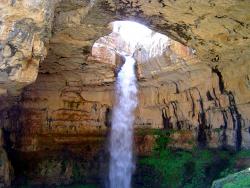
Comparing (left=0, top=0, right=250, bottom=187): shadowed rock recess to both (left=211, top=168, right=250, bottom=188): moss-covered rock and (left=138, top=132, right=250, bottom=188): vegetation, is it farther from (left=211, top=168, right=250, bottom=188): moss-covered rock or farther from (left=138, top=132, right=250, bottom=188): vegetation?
(left=211, top=168, right=250, bottom=188): moss-covered rock

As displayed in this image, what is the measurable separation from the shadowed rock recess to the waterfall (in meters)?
0.31

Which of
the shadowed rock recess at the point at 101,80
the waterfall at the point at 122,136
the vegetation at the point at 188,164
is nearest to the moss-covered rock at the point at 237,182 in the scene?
the shadowed rock recess at the point at 101,80

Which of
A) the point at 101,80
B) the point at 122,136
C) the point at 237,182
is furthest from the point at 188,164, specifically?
the point at 237,182

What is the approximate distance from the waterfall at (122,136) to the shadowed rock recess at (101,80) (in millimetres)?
310

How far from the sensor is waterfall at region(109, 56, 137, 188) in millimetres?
14766

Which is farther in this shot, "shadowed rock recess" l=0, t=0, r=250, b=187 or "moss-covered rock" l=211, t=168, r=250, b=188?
"shadowed rock recess" l=0, t=0, r=250, b=187

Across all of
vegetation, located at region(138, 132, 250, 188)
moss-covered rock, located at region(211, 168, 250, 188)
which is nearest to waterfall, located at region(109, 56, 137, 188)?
vegetation, located at region(138, 132, 250, 188)

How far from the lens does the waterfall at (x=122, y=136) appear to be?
1477cm

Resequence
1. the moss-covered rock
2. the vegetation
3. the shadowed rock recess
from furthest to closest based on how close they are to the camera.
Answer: the vegetation
the shadowed rock recess
the moss-covered rock

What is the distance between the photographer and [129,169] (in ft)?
48.9

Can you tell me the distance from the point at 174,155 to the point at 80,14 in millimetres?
7376

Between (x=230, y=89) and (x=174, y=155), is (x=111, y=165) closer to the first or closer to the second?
(x=174, y=155)

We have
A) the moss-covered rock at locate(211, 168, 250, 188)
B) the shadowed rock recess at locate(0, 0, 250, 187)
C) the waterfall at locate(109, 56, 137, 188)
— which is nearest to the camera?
the moss-covered rock at locate(211, 168, 250, 188)

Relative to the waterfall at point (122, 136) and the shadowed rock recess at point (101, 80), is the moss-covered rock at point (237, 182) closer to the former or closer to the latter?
the shadowed rock recess at point (101, 80)
